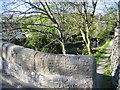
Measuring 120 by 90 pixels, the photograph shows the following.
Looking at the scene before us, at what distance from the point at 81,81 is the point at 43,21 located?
765cm

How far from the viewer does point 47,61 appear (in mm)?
3061

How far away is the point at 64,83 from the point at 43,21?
24.8 ft

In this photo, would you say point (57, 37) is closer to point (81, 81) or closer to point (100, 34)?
point (100, 34)

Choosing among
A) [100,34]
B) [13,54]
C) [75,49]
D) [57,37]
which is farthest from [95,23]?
[13,54]

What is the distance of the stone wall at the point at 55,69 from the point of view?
2885 mm

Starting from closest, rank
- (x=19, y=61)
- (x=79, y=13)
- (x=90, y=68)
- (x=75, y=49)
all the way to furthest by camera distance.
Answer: (x=90, y=68)
(x=19, y=61)
(x=79, y=13)
(x=75, y=49)

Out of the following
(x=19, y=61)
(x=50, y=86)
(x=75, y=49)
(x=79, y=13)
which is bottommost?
(x=75, y=49)

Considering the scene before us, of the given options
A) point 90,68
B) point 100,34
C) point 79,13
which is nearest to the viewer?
point 90,68

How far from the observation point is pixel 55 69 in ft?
9.95

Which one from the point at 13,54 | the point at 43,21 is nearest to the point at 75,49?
the point at 43,21

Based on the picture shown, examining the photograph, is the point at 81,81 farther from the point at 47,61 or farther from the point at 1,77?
the point at 1,77

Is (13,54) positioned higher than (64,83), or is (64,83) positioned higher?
(13,54)

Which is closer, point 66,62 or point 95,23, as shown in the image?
point 66,62

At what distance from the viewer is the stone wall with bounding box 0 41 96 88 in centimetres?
288
